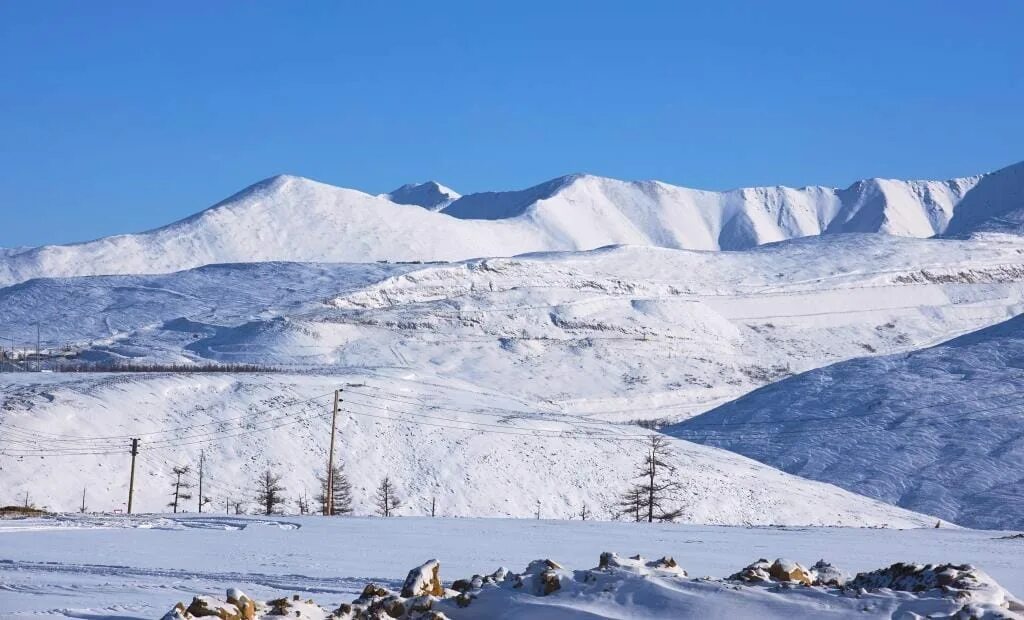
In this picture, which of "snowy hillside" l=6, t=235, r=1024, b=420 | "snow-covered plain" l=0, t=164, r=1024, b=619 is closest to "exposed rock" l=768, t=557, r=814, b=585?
"snow-covered plain" l=0, t=164, r=1024, b=619

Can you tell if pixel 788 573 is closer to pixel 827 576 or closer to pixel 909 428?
pixel 827 576

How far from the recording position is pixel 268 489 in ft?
171

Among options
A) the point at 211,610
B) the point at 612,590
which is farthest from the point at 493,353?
the point at 211,610

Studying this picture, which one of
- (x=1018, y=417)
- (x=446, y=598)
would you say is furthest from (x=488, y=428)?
(x=446, y=598)

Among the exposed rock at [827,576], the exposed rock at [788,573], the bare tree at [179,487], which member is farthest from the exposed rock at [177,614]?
the bare tree at [179,487]

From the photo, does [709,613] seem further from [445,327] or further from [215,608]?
[445,327]

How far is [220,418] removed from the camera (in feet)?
219

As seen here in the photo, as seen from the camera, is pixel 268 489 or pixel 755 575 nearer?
pixel 755 575

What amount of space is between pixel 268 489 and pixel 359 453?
1229 cm

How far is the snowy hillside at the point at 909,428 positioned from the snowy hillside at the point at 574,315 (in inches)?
583

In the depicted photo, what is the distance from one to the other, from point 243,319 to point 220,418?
202 ft

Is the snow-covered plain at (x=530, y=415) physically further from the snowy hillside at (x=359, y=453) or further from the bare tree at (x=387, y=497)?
the bare tree at (x=387, y=497)

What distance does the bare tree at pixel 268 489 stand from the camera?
175ft

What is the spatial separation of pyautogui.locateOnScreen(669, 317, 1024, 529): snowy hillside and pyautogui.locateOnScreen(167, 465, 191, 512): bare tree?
113 feet
